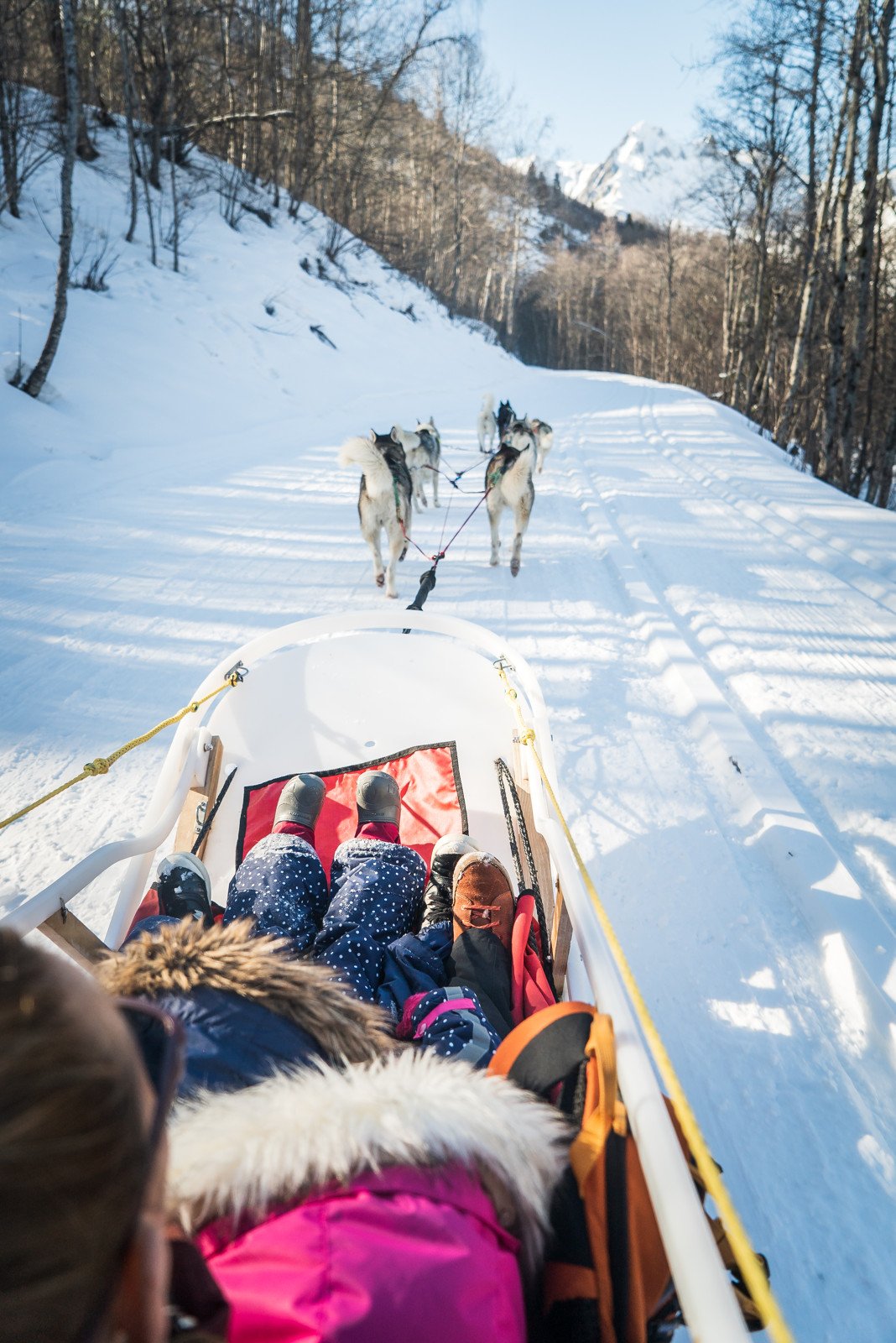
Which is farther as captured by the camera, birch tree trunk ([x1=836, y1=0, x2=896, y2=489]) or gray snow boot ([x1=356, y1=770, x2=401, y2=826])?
birch tree trunk ([x1=836, y1=0, x2=896, y2=489])

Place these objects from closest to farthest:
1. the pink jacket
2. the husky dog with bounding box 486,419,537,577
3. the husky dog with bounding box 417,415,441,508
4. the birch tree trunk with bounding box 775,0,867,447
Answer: the pink jacket → the husky dog with bounding box 486,419,537,577 → the husky dog with bounding box 417,415,441,508 → the birch tree trunk with bounding box 775,0,867,447

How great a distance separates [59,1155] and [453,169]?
34.3 meters

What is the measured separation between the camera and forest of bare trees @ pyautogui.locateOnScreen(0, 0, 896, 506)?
9367mm

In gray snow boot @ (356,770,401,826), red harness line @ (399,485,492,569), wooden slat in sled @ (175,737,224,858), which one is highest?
red harness line @ (399,485,492,569)

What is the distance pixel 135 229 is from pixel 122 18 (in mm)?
3056

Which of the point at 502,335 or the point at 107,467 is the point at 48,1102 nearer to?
the point at 107,467

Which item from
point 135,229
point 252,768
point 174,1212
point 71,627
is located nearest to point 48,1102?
point 174,1212

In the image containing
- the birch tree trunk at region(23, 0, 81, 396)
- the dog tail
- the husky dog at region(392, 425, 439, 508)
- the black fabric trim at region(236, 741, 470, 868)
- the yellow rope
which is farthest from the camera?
the husky dog at region(392, 425, 439, 508)

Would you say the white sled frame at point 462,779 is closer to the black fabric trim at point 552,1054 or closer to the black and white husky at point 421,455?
the black fabric trim at point 552,1054

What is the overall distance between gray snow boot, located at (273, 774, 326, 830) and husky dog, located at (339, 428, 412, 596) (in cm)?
296

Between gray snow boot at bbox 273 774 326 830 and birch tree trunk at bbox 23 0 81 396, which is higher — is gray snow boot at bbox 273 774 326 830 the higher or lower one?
the lower one

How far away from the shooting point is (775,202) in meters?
15.6

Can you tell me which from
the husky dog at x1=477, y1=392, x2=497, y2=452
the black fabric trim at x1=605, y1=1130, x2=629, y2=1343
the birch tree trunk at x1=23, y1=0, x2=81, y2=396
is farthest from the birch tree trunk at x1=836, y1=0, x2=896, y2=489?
the black fabric trim at x1=605, y1=1130, x2=629, y2=1343

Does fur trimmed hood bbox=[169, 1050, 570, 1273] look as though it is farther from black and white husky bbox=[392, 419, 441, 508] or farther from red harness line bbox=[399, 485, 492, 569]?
black and white husky bbox=[392, 419, 441, 508]
